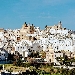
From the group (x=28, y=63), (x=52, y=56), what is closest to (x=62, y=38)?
(x=52, y=56)

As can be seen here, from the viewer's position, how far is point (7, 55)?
4109cm

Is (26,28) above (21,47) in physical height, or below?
above

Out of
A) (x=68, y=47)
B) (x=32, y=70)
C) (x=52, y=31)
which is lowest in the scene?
(x=32, y=70)

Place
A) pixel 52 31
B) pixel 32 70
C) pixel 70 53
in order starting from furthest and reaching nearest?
pixel 52 31
pixel 70 53
pixel 32 70

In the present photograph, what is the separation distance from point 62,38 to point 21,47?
8101 millimetres

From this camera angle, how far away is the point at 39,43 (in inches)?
1873

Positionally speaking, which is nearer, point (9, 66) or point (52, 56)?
point (9, 66)

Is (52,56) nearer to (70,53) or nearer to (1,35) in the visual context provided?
(70,53)

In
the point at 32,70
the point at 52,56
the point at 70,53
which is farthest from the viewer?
the point at 70,53

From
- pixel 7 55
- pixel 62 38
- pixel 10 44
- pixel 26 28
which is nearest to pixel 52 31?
pixel 26 28

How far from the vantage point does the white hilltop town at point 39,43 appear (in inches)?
1643

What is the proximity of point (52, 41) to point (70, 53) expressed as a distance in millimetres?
6604

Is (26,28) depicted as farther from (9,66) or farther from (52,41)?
(9,66)

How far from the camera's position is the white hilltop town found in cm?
4172
